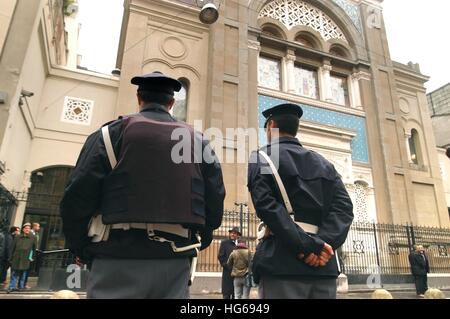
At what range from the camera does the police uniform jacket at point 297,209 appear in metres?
2.33

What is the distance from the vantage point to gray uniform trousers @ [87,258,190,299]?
187cm

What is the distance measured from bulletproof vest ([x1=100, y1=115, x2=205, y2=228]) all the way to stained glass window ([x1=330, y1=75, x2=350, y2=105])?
1697 cm

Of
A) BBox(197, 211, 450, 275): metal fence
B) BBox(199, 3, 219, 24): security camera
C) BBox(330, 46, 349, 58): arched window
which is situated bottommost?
BBox(197, 211, 450, 275): metal fence

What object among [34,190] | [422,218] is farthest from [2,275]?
[422,218]

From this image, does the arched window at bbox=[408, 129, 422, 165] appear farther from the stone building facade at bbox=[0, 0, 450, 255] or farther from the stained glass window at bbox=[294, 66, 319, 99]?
the stained glass window at bbox=[294, 66, 319, 99]

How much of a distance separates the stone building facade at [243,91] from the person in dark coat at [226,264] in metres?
4.07

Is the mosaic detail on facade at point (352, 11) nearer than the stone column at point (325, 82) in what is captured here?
No

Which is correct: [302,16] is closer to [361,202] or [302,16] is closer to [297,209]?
[361,202]

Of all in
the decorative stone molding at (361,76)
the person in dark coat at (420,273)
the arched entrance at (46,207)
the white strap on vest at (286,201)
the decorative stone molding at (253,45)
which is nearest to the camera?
the white strap on vest at (286,201)

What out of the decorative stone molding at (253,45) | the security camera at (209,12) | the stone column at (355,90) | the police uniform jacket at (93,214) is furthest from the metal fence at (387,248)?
the police uniform jacket at (93,214)

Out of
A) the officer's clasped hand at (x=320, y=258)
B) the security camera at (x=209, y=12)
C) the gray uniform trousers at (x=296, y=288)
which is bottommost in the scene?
the gray uniform trousers at (x=296, y=288)

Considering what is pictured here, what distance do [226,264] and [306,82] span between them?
12.0m

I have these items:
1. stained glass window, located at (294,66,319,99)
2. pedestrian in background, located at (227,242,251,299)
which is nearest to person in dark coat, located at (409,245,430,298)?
pedestrian in background, located at (227,242,251,299)

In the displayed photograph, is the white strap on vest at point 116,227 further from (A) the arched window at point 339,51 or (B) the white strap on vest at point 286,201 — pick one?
(A) the arched window at point 339,51
